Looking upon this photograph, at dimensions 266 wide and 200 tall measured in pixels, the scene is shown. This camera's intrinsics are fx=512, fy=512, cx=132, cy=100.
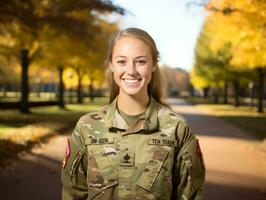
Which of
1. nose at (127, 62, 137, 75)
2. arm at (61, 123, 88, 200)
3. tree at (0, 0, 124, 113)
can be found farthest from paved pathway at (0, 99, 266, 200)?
tree at (0, 0, 124, 113)

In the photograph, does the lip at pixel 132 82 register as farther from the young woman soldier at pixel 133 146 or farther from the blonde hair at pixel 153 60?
the blonde hair at pixel 153 60

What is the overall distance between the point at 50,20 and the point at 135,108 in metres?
19.7

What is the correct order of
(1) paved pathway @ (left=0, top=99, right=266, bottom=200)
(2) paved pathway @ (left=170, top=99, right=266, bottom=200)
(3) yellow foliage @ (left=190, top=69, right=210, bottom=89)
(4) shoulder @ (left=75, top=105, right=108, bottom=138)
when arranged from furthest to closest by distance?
(3) yellow foliage @ (left=190, top=69, right=210, bottom=89) < (2) paved pathway @ (left=170, top=99, right=266, bottom=200) < (1) paved pathway @ (left=0, top=99, right=266, bottom=200) < (4) shoulder @ (left=75, top=105, right=108, bottom=138)

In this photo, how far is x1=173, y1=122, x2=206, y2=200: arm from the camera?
2.39 metres

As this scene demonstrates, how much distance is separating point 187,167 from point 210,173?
285 inches

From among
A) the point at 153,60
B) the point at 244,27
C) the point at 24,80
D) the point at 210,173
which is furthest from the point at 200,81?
the point at 153,60

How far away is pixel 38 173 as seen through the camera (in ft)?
30.0

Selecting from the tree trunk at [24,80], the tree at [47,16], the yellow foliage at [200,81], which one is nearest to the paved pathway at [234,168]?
the tree at [47,16]

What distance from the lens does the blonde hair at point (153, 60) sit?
8.01ft

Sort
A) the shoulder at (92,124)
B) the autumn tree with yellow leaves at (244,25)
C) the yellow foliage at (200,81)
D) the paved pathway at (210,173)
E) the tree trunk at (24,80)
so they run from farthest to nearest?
the yellow foliage at (200,81) < the tree trunk at (24,80) < the autumn tree with yellow leaves at (244,25) < the paved pathway at (210,173) < the shoulder at (92,124)

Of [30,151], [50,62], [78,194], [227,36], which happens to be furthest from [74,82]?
[78,194]

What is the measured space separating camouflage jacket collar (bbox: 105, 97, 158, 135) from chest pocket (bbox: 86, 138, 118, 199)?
79 millimetres

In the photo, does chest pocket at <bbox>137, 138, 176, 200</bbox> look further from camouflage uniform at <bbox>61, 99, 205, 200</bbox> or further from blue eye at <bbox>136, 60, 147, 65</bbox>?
blue eye at <bbox>136, 60, 147, 65</bbox>

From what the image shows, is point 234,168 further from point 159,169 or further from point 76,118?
point 76,118
